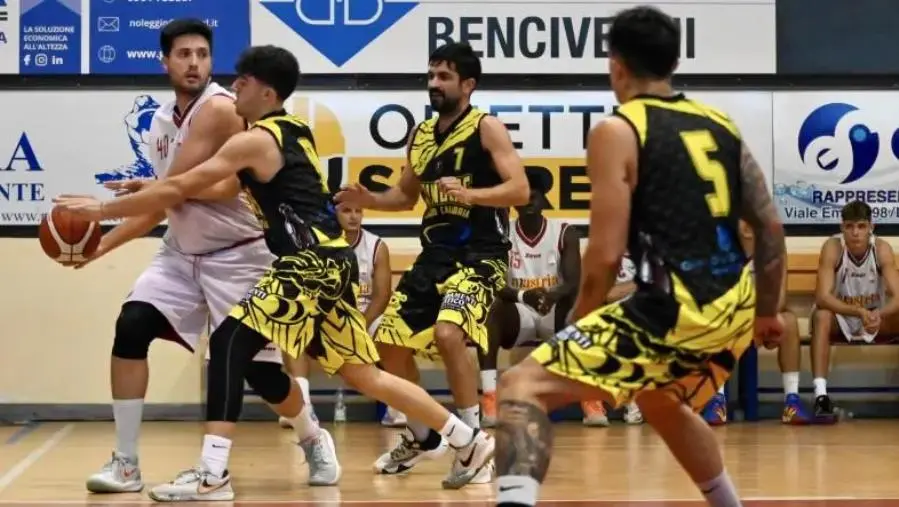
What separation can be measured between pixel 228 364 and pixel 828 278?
5.54m

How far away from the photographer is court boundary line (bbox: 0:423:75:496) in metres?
6.66

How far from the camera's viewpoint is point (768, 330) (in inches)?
170

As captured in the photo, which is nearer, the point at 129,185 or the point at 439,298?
the point at 129,185

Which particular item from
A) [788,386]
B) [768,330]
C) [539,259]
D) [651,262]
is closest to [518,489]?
[651,262]

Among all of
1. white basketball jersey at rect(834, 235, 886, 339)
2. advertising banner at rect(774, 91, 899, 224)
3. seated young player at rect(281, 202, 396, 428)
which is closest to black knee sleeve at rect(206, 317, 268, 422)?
seated young player at rect(281, 202, 396, 428)

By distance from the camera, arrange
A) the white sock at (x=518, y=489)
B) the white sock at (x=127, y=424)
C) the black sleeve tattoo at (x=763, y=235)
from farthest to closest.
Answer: the white sock at (x=127, y=424), the black sleeve tattoo at (x=763, y=235), the white sock at (x=518, y=489)

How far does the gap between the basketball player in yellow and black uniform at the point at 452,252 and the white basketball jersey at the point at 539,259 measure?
310 cm

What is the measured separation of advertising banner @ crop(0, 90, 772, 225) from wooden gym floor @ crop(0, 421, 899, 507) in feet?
5.59

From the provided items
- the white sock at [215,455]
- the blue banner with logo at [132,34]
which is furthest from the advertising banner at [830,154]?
the white sock at [215,455]

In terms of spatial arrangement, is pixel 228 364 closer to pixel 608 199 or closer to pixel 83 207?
pixel 83 207

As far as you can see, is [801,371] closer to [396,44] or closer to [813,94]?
[813,94]

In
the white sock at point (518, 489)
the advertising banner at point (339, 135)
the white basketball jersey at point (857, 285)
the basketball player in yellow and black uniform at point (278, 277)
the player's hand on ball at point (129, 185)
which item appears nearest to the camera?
the white sock at point (518, 489)

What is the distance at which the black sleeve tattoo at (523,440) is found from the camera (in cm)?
381

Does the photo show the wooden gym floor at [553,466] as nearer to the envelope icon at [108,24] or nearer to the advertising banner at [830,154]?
the advertising banner at [830,154]
